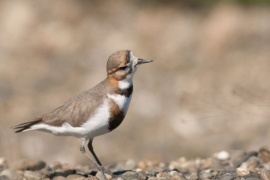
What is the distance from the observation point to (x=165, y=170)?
10.7 meters

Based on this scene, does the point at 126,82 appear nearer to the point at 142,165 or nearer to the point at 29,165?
the point at 29,165

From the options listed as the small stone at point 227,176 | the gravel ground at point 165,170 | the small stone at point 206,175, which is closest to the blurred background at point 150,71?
the gravel ground at point 165,170

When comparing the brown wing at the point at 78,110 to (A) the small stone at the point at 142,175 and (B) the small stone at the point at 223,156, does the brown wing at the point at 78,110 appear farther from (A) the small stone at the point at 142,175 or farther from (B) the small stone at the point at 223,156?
(B) the small stone at the point at 223,156

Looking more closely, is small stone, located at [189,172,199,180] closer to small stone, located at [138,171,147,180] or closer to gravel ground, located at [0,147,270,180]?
gravel ground, located at [0,147,270,180]

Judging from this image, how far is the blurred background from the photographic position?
16766 mm

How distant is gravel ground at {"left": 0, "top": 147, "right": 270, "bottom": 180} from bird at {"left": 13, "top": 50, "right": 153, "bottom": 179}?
0.47 meters

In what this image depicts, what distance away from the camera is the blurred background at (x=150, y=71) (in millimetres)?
16766

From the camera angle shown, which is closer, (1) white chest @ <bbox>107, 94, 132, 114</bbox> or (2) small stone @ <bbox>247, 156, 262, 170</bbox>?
(1) white chest @ <bbox>107, 94, 132, 114</bbox>

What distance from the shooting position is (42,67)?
21.2 m

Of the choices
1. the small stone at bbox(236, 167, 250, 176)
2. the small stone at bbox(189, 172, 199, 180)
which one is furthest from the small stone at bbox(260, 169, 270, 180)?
the small stone at bbox(189, 172, 199, 180)

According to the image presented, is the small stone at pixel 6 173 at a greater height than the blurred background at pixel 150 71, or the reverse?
the blurred background at pixel 150 71

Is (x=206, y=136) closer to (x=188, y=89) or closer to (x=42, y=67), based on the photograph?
(x=188, y=89)

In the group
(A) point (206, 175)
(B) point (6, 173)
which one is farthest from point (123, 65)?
(B) point (6, 173)

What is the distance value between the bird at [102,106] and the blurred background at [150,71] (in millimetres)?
1839
